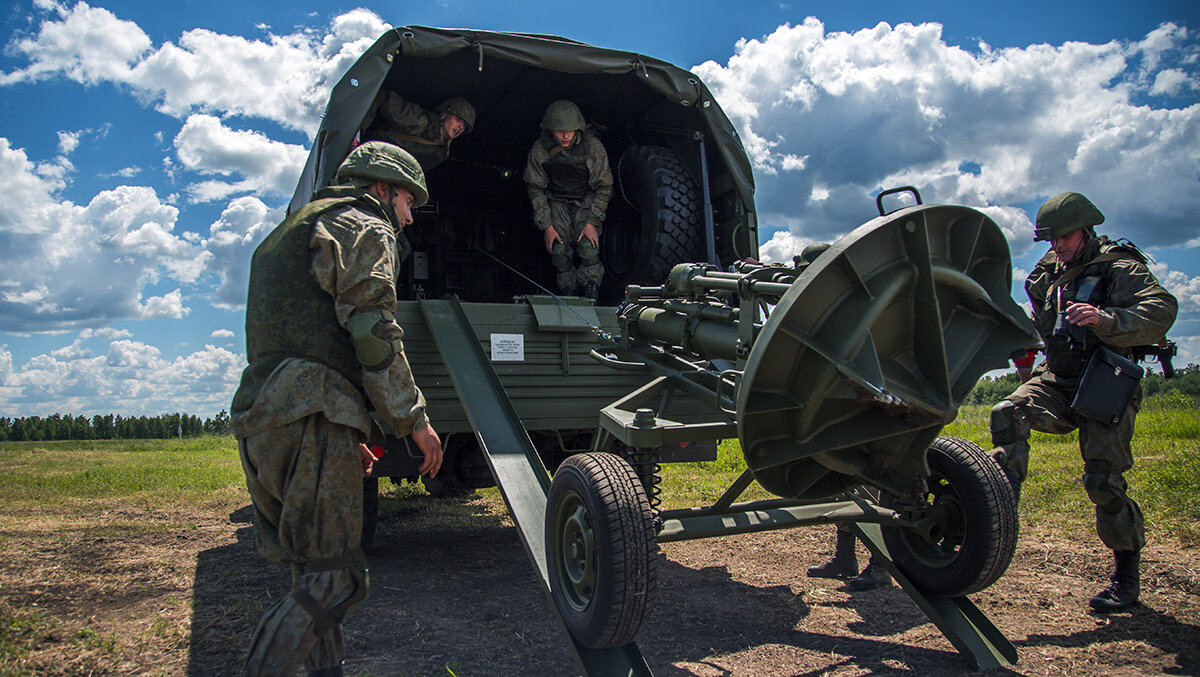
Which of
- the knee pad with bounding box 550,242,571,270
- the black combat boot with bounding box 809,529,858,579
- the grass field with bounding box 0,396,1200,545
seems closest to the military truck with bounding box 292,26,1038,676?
the knee pad with bounding box 550,242,571,270

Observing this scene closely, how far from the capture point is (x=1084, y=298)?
3.97 metres

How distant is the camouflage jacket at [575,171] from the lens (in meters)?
5.77

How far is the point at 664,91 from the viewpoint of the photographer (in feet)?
17.0

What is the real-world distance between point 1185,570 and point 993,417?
4.02 ft

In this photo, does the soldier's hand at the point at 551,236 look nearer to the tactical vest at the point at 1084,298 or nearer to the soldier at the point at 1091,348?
the soldier at the point at 1091,348

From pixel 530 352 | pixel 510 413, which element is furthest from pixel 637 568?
pixel 530 352

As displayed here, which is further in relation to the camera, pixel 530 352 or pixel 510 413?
pixel 530 352

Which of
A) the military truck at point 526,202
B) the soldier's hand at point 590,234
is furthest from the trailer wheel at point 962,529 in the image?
the soldier's hand at point 590,234

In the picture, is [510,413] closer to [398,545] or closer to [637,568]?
[637,568]

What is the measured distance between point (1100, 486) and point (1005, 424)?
0.51 meters

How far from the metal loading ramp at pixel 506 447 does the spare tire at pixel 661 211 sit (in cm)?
165

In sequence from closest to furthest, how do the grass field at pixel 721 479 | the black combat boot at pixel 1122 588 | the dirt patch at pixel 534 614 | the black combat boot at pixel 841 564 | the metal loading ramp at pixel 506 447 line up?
the metal loading ramp at pixel 506 447, the dirt patch at pixel 534 614, the black combat boot at pixel 1122 588, the black combat boot at pixel 841 564, the grass field at pixel 721 479

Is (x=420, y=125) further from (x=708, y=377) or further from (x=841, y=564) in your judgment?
(x=841, y=564)

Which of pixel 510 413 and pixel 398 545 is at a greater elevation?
pixel 510 413
